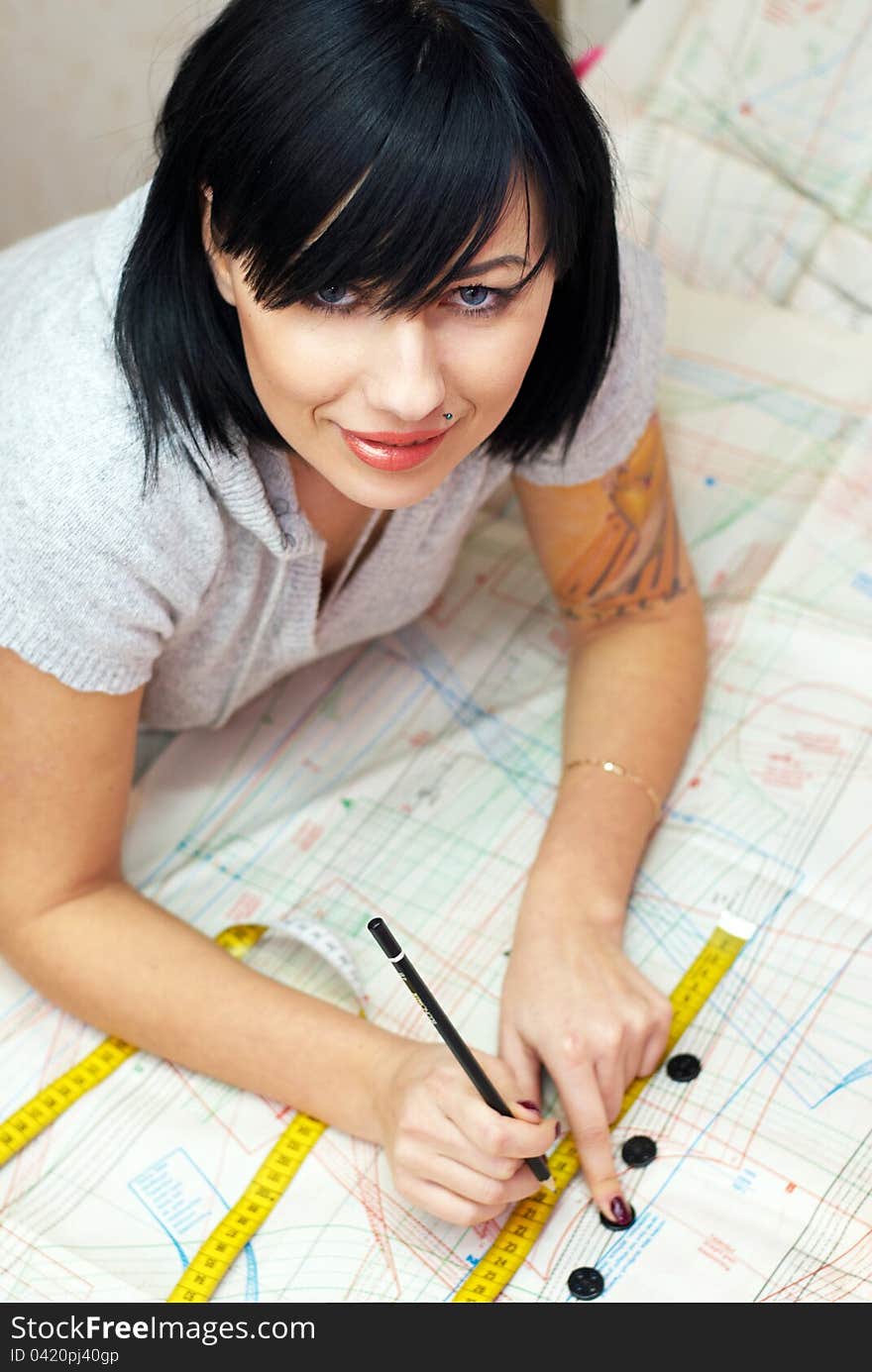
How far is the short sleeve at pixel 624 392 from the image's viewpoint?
4.56ft

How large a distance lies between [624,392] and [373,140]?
56cm

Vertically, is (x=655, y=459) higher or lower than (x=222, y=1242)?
higher

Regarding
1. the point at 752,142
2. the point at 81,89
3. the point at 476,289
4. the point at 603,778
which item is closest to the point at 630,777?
the point at 603,778

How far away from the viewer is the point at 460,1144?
111cm

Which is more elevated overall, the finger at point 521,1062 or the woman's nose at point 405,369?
the woman's nose at point 405,369

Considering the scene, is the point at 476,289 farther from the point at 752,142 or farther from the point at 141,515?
the point at 752,142

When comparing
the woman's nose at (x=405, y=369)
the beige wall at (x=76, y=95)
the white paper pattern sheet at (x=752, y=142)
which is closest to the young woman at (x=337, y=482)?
the woman's nose at (x=405, y=369)

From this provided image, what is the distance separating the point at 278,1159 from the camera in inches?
48.2

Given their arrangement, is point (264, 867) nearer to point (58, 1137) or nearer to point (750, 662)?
point (58, 1137)

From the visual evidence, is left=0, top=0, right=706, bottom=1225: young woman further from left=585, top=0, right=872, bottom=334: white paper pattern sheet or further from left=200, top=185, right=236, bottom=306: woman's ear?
left=585, top=0, right=872, bottom=334: white paper pattern sheet

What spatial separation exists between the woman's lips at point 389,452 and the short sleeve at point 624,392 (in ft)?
1.03

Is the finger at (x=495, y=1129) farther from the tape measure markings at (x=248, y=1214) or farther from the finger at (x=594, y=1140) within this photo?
the tape measure markings at (x=248, y=1214)

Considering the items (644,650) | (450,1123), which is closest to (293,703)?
(644,650)
